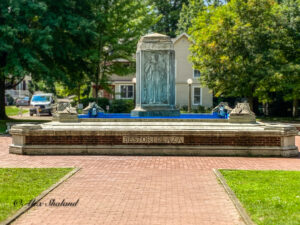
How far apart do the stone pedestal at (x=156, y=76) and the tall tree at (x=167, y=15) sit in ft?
144

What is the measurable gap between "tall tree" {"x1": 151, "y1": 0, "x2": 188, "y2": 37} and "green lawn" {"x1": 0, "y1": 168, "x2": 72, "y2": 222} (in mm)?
51980

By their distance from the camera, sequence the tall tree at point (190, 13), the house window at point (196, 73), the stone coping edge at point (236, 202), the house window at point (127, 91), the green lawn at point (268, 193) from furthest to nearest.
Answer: the tall tree at point (190, 13)
the house window at point (127, 91)
the house window at point (196, 73)
the green lawn at point (268, 193)
the stone coping edge at point (236, 202)

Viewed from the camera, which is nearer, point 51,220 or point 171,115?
point 51,220

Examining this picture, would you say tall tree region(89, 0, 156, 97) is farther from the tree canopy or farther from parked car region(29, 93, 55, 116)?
parked car region(29, 93, 55, 116)

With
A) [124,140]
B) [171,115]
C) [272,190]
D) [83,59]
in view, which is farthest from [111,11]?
[272,190]

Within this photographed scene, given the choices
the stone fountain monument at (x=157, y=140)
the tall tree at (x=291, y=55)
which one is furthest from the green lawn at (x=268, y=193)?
the tall tree at (x=291, y=55)

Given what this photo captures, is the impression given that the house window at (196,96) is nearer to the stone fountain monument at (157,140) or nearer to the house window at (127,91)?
the house window at (127,91)

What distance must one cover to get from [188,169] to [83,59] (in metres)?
19.1

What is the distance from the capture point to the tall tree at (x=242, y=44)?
2694 centimetres

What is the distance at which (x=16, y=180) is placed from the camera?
7902mm

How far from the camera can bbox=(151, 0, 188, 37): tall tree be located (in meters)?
59.7

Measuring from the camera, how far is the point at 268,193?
22.4 feet

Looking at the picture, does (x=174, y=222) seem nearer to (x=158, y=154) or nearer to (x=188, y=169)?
(x=188, y=169)

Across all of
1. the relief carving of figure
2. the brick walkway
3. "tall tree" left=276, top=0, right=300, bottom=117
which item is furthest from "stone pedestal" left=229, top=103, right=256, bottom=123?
"tall tree" left=276, top=0, right=300, bottom=117
